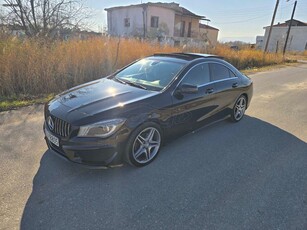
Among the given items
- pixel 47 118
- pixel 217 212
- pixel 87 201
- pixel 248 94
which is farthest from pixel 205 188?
pixel 248 94

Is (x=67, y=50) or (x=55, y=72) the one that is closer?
(x=55, y=72)

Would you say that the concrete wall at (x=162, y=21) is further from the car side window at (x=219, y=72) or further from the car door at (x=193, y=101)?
the car door at (x=193, y=101)

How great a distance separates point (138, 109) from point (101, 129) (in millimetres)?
580

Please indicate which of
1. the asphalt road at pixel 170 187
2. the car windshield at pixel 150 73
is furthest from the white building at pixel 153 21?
the asphalt road at pixel 170 187

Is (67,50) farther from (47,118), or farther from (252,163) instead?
(252,163)

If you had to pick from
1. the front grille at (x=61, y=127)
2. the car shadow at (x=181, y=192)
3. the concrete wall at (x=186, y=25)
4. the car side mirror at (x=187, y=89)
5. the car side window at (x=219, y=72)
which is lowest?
the car shadow at (x=181, y=192)

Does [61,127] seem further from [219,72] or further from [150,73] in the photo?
[219,72]

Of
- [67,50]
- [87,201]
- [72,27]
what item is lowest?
[87,201]

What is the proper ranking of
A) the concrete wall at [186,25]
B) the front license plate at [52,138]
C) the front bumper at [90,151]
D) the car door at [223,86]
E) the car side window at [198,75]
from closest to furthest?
1. the front bumper at [90,151]
2. the front license plate at [52,138]
3. the car side window at [198,75]
4. the car door at [223,86]
5. the concrete wall at [186,25]

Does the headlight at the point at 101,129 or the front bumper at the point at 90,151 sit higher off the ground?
the headlight at the point at 101,129

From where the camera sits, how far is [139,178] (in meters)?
3.09

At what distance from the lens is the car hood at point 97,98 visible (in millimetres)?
3045

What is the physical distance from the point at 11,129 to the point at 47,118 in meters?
1.63

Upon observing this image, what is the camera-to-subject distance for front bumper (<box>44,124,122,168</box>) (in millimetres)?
2826
